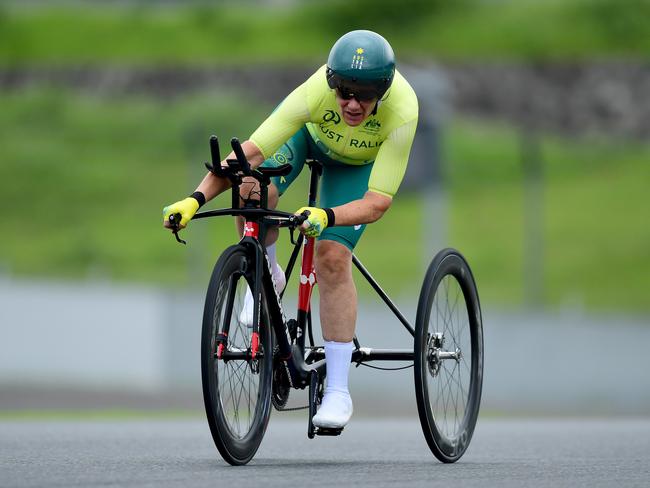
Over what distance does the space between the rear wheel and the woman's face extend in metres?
0.89

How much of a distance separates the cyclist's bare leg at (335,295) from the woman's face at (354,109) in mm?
606

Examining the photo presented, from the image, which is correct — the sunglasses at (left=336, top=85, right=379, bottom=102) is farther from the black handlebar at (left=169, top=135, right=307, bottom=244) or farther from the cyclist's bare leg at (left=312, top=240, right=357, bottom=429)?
the cyclist's bare leg at (left=312, top=240, right=357, bottom=429)

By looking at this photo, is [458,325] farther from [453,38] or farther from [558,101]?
[453,38]

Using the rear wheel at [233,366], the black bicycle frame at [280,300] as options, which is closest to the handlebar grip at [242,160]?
the black bicycle frame at [280,300]

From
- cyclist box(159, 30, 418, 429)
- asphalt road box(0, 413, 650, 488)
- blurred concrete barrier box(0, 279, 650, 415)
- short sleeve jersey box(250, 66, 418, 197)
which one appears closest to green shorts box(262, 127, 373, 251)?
cyclist box(159, 30, 418, 429)

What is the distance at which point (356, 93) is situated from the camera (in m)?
7.15

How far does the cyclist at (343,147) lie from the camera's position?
7.05m

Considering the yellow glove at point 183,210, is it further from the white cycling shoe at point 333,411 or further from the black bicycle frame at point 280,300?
the white cycling shoe at point 333,411

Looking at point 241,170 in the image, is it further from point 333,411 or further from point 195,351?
point 195,351

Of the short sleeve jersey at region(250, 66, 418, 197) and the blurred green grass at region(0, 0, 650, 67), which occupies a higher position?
the blurred green grass at region(0, 0, 650, 67)

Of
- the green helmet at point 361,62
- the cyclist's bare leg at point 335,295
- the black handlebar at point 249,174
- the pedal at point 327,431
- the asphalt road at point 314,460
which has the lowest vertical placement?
the asphalt road at point 314,460

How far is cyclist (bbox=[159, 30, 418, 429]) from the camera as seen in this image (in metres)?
7.05

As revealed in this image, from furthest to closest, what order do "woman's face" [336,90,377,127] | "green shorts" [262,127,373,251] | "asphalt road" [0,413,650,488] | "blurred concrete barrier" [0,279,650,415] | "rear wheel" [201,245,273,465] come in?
"blurred concrete barrier" [0,279,650,415] < "green shorts" [262,127,373,251] < "woman's face" [336,90,377,127] < "rear wheel" [201,245,273,465] < "asphalt road" [0,413,650,488]

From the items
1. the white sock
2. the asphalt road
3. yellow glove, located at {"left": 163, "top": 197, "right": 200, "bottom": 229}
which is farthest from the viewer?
the white sock
